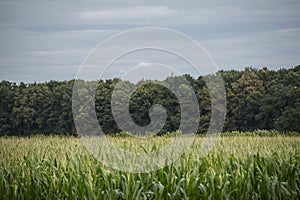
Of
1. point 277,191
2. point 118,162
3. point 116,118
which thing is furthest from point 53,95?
point 277,191

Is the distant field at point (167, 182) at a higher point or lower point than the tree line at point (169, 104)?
lower

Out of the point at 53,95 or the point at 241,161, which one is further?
the point at 53,95

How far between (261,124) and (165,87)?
607cm

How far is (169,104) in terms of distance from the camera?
28.3 meters

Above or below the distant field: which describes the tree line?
above

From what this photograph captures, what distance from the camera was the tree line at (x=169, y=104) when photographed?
27.2 metres

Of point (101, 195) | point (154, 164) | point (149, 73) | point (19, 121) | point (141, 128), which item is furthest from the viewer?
point (19, 121)

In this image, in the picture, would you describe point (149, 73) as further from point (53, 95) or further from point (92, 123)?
point (53, 95)

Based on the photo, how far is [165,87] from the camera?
28359 millimetres

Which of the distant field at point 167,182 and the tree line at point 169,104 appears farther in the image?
the tree line at point 169,104

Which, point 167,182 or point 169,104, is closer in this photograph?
point 167,182

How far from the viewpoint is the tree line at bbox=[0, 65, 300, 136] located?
27172 mm

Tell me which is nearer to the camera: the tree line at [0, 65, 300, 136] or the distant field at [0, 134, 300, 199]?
the distant field at [0, 134, 300, 199]

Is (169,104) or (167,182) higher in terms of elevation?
(169,104)
